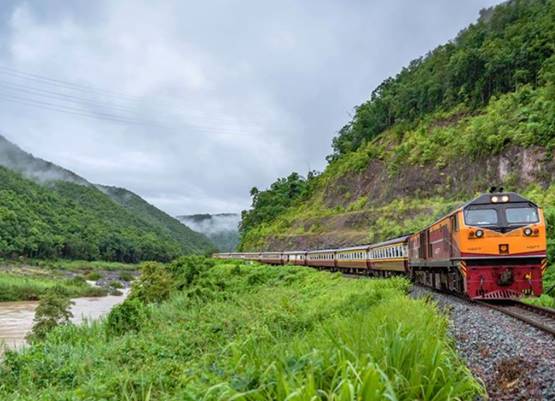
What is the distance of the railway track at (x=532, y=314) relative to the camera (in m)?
9.13

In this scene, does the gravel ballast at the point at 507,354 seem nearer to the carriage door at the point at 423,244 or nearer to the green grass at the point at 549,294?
the green grass at the point at 549,294

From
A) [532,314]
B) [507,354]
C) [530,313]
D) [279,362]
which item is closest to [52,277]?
[530,313]

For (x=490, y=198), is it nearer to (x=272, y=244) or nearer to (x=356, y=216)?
(x=356, y=216)

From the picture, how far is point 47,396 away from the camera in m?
8.12

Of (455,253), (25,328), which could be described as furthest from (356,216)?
(455,253)

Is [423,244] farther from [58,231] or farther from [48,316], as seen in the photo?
[58,231]

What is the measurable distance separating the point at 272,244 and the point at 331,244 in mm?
19417

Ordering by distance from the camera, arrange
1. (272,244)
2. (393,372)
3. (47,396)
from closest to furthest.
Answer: (393,372) → (47,396) → (272,244)

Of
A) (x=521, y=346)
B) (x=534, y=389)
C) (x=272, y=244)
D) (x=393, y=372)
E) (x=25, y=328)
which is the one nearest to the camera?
(x=393, y=372)

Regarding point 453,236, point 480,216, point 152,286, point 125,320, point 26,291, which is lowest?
point 26,291

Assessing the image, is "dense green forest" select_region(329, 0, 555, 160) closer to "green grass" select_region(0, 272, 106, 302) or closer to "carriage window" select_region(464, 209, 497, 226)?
"carriage window" select_region(464, 209, 497, 226)

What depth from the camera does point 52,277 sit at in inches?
3145

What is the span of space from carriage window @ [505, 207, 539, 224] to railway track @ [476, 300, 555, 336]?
2.06 meters

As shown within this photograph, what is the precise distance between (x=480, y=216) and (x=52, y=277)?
255ft
